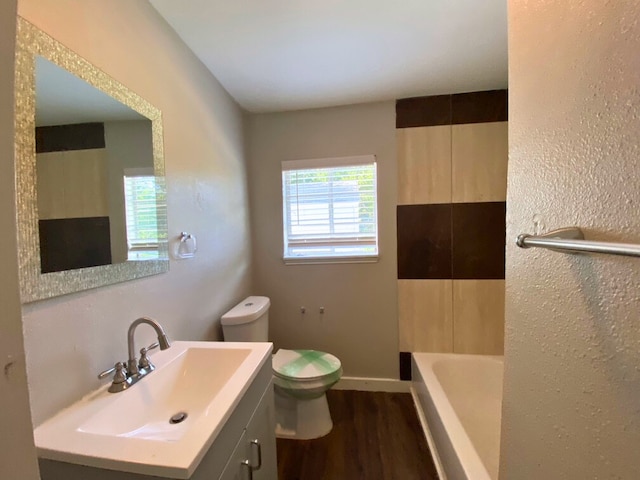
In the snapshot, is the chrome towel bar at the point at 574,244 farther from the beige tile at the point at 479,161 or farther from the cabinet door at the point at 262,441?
the beige tile at the point at 479,161

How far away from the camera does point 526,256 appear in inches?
26.6

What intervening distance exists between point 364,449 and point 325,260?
124 centimetres

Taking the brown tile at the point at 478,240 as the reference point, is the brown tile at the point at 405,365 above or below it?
below

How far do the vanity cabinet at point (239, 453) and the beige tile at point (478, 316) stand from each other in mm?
1575

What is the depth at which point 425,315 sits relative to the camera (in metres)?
2.25

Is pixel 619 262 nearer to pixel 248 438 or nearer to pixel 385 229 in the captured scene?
pixel 248 438

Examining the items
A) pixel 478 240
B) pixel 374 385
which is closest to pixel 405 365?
pixel 374 385

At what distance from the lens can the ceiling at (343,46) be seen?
1.31 m

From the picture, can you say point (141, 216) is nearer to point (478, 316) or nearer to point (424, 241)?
point (424, 241)

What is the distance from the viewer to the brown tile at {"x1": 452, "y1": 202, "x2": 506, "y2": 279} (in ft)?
7.07

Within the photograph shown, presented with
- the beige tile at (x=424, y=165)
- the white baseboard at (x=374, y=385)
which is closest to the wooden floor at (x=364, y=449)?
the white baseboard at (x=374, y=385)

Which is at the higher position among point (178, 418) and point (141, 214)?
point (141, 214)

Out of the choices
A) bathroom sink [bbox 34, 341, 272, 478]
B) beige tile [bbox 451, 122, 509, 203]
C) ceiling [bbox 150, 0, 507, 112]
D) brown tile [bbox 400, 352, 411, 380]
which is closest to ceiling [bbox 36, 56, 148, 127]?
ceiling [bbox 150, 0, 507, 112]

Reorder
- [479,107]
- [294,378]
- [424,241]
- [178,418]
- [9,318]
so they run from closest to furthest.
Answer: [9,318] → [178,418] → [294,378] → [479,107] → [424,241]
